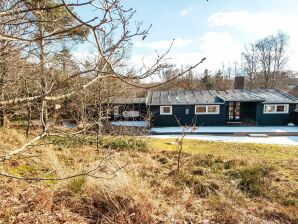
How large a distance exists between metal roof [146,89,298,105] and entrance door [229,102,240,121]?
76 cm

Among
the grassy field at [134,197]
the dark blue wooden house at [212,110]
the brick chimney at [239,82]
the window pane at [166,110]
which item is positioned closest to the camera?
the grassy field at [134,197]

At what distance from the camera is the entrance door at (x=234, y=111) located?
74.5 ft

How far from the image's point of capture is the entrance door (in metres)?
22.7

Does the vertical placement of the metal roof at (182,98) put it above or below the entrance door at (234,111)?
above

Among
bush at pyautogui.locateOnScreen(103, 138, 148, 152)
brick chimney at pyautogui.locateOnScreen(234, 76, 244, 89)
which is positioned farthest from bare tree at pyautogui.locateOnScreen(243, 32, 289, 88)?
bush at pyautogui.locateOnScreen(103, 138, 148, 152)

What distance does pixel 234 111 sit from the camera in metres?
22.8

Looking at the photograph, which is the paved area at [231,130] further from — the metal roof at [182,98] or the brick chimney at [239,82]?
the brick chimney at [239,82]

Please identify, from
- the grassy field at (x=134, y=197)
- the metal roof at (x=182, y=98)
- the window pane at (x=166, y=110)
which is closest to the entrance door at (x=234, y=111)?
the metal roof at (x=182, y=98)

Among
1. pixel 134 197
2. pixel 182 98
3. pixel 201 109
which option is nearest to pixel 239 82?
pixel 201 109

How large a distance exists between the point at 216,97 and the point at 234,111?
219cm

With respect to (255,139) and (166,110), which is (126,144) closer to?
(255,139)

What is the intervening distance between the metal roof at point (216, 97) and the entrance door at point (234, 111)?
30.1 inches

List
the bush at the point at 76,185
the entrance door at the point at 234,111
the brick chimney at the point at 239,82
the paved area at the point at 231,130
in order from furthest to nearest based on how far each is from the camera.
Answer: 1. the brick chimney at the point at 239,82
2. the entrance door at the point at 234,111
3. the paved area at the point at 231,130
4. the bush at the point at 76,185

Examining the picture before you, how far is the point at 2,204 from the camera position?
127 inches
